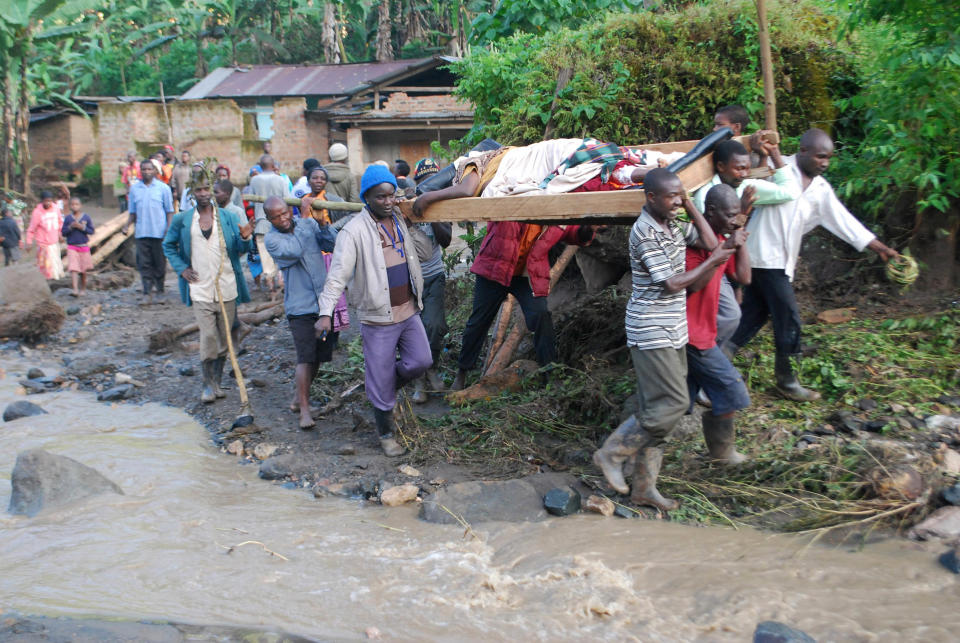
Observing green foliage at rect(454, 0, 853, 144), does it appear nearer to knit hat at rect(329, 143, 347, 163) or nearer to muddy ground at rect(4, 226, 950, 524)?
muddy ground at rect(4, 226, 950, 524)

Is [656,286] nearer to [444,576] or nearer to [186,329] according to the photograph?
[444,576]

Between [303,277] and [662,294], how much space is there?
3117 mm

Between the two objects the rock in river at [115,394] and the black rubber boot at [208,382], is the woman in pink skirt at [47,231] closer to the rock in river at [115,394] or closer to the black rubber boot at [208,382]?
the rock in river at [115,394]

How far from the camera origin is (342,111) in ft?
61.0

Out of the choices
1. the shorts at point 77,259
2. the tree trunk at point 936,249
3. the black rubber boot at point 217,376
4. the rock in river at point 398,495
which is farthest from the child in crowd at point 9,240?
the tree trunk at point 936,249

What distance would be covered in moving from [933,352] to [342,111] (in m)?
15.5

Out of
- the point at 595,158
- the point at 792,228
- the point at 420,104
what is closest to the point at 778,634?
the point at 792,228

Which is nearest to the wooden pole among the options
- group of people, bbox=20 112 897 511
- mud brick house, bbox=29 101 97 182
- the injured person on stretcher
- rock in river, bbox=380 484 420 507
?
group of people, bbox=20 112 897 511

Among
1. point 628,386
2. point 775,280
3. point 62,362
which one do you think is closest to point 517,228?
point 628,386

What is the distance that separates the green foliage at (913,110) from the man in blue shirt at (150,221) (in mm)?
8749

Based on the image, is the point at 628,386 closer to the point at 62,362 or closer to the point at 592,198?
the point at 592,198

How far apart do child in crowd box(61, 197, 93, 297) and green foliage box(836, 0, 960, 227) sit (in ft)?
34.2

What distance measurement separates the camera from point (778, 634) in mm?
3236

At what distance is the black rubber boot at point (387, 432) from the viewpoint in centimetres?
545
